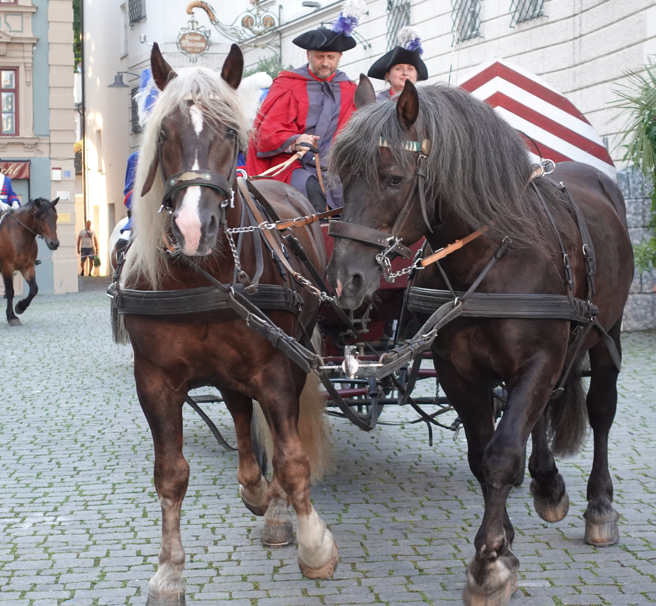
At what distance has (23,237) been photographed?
626 inches

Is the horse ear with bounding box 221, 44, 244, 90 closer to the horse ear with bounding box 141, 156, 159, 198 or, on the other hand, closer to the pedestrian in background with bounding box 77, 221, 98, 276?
the horse ear with bounding box 141, 156, 159, 198

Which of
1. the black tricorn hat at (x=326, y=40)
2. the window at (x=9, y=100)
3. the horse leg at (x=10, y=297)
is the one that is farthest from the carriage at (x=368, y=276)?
the window at (x=9, y=100)

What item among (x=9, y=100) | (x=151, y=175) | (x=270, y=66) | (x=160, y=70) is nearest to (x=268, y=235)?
(x=151, y=175)

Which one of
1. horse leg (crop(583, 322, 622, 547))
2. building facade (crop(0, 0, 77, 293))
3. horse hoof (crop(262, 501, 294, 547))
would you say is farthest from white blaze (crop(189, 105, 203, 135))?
building facade (crop(0, 0, 77, 293))

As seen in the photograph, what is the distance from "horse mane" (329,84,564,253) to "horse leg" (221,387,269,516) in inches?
56.7

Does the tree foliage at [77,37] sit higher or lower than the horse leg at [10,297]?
higher

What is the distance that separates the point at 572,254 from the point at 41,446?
4273 mm

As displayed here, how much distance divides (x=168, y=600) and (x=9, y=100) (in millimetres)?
22617

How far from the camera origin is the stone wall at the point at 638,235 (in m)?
11.6

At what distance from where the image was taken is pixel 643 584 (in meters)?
3.90

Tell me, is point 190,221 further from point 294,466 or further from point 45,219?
point 45,219

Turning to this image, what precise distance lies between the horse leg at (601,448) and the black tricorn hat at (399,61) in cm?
226

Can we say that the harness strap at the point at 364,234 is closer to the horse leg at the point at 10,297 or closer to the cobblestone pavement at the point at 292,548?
the cobblestone pavement at the point at 292,548

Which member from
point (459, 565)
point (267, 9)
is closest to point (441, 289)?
point (459, 565)
